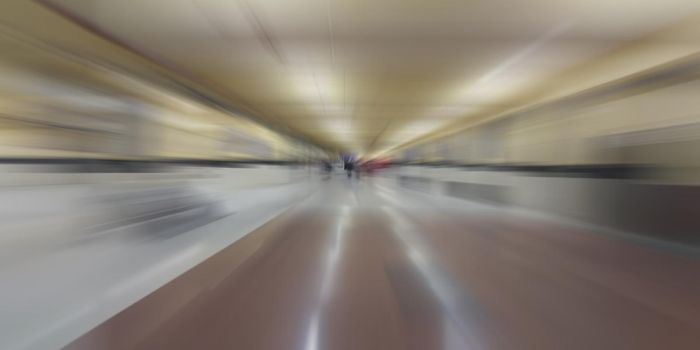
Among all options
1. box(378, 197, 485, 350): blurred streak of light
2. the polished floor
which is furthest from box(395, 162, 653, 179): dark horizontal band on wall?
box(378, 197, 485, 350): blurred streak of light

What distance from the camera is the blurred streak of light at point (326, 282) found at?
0.94 m

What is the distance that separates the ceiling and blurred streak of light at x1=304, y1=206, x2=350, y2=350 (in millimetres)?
1512

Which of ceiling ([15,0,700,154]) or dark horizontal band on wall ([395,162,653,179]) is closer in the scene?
ceiling ([15,0,700,154])

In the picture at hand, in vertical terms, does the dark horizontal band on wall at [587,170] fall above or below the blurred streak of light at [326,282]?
above

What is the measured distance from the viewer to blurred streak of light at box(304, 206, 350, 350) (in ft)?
3.09

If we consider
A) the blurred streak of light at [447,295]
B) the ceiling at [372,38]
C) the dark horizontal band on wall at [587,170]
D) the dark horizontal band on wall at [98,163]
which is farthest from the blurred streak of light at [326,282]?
the dark horizontal band on wall at [98,163]

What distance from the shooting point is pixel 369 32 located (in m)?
2.00

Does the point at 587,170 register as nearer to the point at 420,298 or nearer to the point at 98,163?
the point at 420,298

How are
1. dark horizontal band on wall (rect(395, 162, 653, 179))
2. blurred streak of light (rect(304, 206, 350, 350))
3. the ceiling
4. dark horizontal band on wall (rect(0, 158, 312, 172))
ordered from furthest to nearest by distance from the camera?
dark horizontal band on wall (rect(0, 158, 312, 172)), dark horizontal band on wall (rect(395, 162, 653, 179)), the ceiling, blurred streak of light (rect(304, 206, 350, 350))

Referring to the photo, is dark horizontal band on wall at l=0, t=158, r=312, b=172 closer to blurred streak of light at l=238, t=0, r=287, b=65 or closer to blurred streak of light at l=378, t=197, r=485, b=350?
blurred streak of light at l=238, t=0, r=287, b=65

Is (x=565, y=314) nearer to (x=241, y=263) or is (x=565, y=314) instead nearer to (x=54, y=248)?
(x=241, y=263)

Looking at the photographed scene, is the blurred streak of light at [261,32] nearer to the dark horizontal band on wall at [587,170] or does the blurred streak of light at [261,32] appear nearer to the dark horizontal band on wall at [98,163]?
the dark horizontal band on wall at [98,163]

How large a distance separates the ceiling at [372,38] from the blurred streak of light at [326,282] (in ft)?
4.96

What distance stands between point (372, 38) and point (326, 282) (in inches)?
67.4
